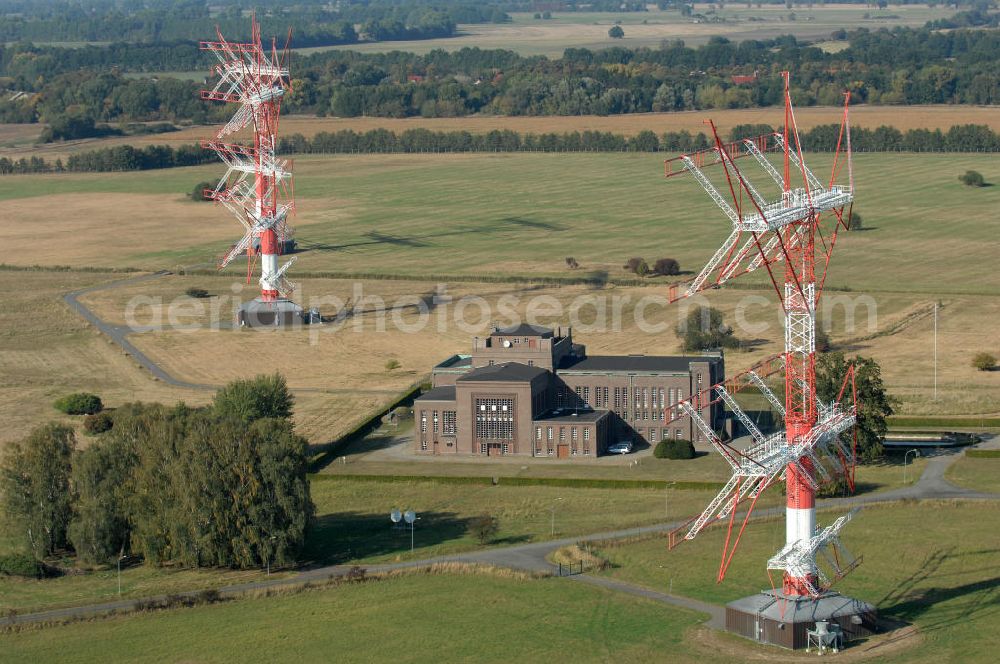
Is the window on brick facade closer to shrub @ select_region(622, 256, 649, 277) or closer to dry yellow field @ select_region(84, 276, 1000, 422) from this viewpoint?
dry yellow field @ select_region(84, 276, 1000, 422)

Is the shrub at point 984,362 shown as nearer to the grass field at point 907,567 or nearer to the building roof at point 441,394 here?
the grass field at point 907,567

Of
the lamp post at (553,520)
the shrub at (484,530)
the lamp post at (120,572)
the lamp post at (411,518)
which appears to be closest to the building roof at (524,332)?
the lamp post at (553,520)

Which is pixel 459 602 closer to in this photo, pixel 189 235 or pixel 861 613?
pixel 861 613

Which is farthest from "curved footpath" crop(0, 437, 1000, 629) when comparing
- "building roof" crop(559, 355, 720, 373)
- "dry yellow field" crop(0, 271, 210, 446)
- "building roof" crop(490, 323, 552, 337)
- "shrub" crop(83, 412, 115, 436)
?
"dry yellow field" crop(0, 271, 210, 446)

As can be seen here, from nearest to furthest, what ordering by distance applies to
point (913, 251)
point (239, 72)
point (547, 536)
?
1. point (547, 536)
2. point (239, 72)
3. point (913, 251)

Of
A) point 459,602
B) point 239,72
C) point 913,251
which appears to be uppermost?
point 239,72

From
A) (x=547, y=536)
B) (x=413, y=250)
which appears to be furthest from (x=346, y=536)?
(x=413, y=250)
